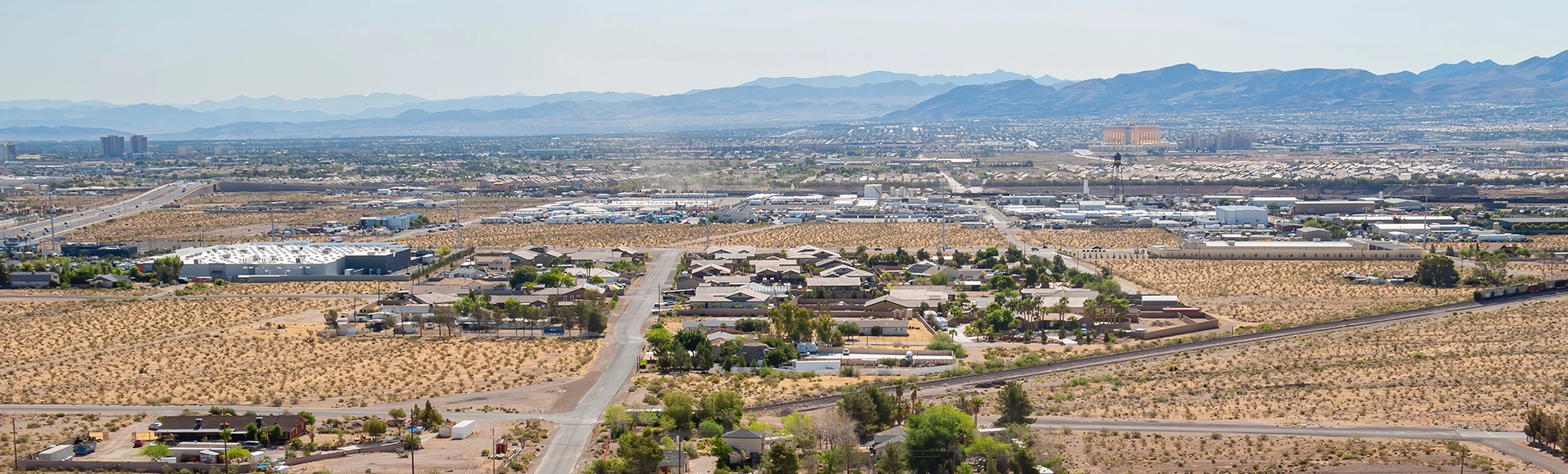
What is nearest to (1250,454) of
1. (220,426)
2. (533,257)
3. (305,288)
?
(220,426)

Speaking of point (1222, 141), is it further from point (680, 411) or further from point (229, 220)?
point (680, 411)

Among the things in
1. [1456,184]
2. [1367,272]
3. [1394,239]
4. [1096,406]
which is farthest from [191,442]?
[1456,184]

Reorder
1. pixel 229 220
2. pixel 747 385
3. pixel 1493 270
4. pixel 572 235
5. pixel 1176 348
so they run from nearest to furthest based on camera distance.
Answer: pixel 747 385, pixel 1176 348, pixel 1493 270, pixel 572 235, pixel 229 220

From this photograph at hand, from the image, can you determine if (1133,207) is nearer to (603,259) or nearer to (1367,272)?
(1367,272)

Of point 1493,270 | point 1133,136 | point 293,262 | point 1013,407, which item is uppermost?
point 1133,136

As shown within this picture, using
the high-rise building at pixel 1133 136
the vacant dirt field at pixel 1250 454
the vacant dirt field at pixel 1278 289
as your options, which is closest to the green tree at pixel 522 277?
the vacant dirt field at pixel 1278 289

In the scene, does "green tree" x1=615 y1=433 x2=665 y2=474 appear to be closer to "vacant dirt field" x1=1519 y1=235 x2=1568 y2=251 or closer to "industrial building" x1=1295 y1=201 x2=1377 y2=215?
"vacant dirt field" x1=1519 y1=235 x2=1568 y2=251

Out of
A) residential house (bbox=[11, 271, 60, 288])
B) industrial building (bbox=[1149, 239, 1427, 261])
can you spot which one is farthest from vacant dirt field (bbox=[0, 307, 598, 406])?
industrial building (bbox=[1149, 239, 1427, 261])
